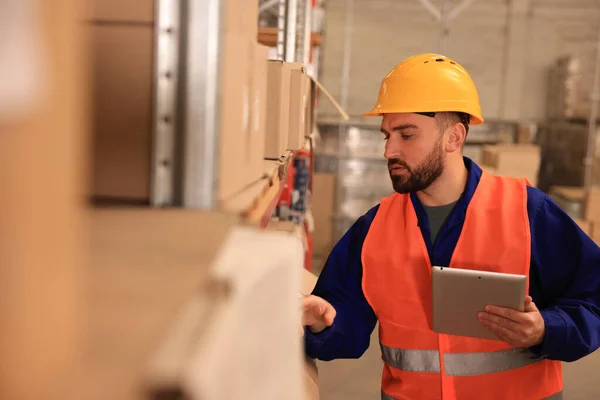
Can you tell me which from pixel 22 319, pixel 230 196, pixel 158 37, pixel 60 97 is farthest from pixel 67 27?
pixel 230 196

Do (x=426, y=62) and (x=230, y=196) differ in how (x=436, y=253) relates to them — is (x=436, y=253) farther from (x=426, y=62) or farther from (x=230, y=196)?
(x=230, y=196)

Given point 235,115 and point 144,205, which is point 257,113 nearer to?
point 235,115

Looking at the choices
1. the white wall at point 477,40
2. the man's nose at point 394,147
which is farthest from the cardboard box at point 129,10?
the white wall at point 477,40

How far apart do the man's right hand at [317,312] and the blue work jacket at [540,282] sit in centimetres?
5

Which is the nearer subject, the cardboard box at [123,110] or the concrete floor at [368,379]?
the cardboard box at [123,110]

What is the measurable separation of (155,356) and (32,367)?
0.09m

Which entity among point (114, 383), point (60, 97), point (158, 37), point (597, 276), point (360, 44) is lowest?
point (597, 276)

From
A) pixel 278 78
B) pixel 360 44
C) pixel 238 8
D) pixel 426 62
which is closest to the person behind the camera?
pixel 238 8

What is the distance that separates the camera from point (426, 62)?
2428mm

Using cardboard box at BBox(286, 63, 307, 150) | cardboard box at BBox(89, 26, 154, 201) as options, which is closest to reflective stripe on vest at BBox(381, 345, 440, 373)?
cardboard box at BBox(286, 63, 307, 150)

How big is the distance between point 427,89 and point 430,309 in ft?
2.70

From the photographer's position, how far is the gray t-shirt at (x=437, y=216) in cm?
236

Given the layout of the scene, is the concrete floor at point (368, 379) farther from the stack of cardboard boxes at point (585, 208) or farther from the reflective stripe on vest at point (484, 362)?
the reflective stripe on vest at point (484, 362)

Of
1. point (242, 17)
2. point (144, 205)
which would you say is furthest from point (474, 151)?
point (144, 205)
